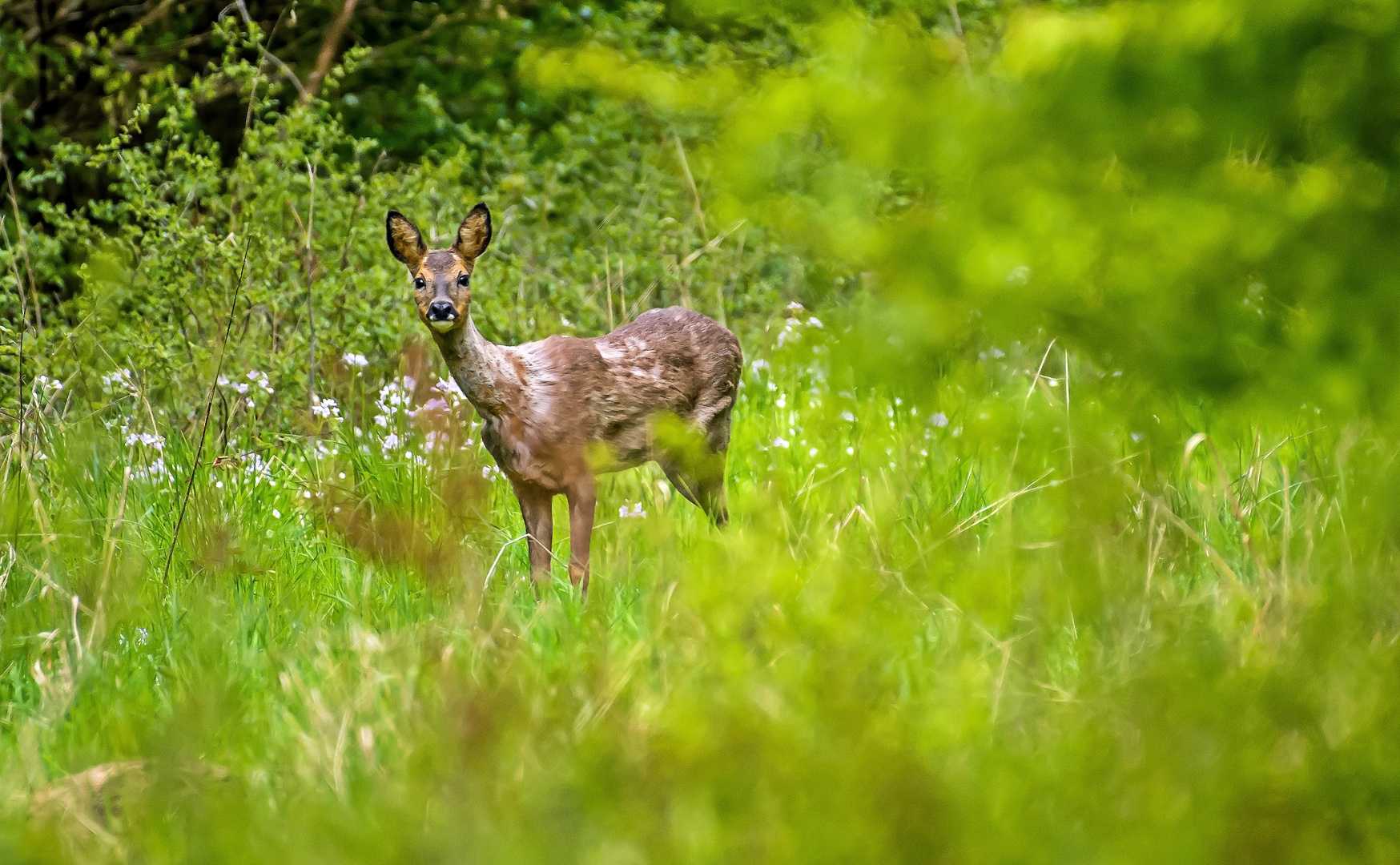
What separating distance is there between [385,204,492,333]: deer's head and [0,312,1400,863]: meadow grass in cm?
60

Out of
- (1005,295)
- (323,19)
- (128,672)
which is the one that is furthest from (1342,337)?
(323,19)

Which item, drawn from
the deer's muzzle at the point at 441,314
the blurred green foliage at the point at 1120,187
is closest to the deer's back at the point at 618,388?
the deer's muzzle at the point at 441,314

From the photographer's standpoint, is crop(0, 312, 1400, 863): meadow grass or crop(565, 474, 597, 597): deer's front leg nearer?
crop(0, 312, 1400, 863): meadow grass

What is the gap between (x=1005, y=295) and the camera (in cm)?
225

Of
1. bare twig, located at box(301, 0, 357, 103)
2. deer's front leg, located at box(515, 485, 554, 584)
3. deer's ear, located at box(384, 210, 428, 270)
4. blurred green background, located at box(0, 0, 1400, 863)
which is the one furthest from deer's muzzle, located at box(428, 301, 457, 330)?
bare twig, located at box(301, 0, 357, 103)

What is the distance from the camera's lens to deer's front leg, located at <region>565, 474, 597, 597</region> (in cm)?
554

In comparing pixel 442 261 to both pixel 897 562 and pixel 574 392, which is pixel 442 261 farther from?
pixel 897 562

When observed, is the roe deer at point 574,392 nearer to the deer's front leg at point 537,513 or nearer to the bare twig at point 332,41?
the deer's front leg at point 537,513

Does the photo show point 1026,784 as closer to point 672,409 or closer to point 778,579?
point 778,579

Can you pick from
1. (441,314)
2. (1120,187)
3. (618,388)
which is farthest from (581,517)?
(1120,187)

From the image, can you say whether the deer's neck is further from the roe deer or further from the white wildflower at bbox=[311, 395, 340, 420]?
the white wildflower at bbox=[311, 395, 340, 420]

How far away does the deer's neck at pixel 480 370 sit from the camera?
5566 millimetres

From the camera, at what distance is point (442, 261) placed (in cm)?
550

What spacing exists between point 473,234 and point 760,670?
2883 millimetres
